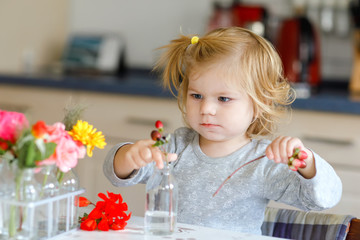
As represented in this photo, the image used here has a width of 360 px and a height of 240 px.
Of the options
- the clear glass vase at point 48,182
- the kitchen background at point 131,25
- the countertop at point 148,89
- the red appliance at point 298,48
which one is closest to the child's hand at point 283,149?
the clear glass vase at point 48,182

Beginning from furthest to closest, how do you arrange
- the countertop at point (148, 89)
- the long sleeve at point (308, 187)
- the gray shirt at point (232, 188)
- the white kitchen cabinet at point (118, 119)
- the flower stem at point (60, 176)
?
the white kitchen cabinet at point (118, 119) < the countertop at point (148, 89) < the gray shirt at point (232, 188) < the long sleeve at point (308, 187) < the flower stem at point (60, 176)

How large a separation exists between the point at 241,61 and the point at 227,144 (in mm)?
195

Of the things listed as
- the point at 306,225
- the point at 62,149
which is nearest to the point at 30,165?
the point at 62,149

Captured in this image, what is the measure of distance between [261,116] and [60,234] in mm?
566

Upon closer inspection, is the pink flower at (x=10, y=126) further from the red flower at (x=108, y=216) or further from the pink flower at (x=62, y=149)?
the red flower at (x=108, y=216)

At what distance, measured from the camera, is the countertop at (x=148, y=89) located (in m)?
2.09

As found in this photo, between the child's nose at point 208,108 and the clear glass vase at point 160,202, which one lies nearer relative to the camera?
the clear glass vase at point 160,202

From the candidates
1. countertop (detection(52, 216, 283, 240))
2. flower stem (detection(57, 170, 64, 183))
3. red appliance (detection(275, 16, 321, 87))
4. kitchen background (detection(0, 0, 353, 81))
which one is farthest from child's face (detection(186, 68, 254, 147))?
kitchen background (detection(0, 0, 353, 81))

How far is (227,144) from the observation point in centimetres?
131

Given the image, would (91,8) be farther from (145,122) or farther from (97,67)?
(145,122)

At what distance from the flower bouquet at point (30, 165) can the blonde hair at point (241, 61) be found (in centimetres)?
43

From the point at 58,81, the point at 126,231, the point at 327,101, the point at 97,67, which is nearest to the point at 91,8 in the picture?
the point at 97,67

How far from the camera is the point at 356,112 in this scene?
206cm

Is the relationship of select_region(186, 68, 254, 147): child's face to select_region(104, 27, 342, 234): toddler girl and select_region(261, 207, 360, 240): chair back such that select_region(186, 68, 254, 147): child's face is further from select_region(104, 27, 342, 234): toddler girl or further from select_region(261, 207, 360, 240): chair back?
select_region(261, 207, 360, 240): chair back
